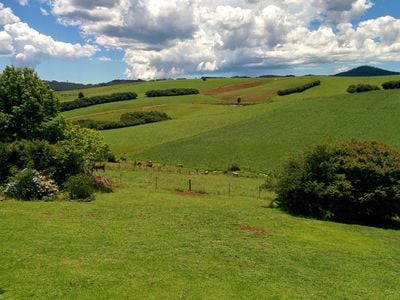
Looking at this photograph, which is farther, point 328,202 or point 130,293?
point 328,202

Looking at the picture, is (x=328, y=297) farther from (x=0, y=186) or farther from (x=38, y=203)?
(x=0, y=186)

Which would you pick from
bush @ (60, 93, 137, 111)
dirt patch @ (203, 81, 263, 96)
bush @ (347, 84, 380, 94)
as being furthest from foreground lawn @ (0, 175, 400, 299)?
dirt patch @ (203, 81, 263, 96)

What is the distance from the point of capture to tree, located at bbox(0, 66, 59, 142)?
39500mm

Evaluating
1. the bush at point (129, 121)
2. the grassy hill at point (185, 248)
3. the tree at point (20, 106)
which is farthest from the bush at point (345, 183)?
the bush at point (129, 121)

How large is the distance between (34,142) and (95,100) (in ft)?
364

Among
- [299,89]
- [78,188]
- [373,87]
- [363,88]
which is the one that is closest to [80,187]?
[78,188]

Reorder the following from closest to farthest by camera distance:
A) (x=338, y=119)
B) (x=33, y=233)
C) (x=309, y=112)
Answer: (x=33, y=233)
(x=338, y=119)
(x=309, y=112)

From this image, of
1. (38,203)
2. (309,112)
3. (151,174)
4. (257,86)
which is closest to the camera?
(38,203)

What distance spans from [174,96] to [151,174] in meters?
96.9

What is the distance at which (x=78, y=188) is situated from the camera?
34938 millimetres

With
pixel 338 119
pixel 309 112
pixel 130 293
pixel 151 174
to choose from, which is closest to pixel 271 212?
pixel 130 293

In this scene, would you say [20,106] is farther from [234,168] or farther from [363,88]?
[363,88]

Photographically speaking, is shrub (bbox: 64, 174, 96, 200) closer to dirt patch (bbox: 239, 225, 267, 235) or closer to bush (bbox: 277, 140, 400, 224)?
dirt patch (bbox: 239, 225, 267, 235)

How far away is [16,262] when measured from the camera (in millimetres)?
18734
